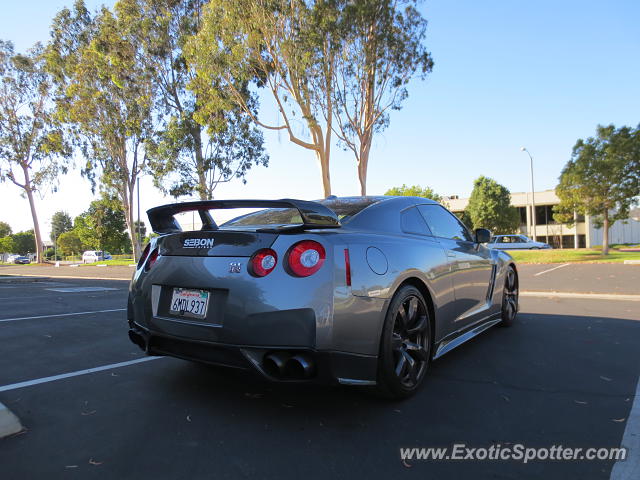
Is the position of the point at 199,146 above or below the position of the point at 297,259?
above

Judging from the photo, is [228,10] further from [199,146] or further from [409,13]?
[199,146]

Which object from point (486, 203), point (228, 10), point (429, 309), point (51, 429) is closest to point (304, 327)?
point (429, 309)

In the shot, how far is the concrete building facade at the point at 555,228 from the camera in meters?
47.5

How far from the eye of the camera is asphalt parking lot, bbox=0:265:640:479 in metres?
2.07

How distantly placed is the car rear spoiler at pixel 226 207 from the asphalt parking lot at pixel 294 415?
116 centimetres

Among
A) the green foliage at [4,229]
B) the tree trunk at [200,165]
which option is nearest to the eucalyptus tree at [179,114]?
the tree trunk at [200,165]

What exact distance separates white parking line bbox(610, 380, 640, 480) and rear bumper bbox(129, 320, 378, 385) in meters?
1.22

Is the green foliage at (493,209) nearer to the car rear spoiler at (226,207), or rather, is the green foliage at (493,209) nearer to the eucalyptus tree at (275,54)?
the eucalyptus tree at (275,54)

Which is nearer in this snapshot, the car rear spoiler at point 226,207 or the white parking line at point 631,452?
the white parking line at point 631,452

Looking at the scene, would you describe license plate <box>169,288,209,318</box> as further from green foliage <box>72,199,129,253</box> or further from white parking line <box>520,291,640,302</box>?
green foliage <box>72,199,129,253</box>

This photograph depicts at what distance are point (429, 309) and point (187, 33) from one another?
26.5 metres

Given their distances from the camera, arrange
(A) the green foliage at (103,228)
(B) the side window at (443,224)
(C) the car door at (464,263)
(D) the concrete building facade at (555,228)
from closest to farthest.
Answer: (C) the car door at (464,263) → (B) the side window at (443,224) → (D) the concrete building facade at (555,228) → (A) the green foliage at (103,228)

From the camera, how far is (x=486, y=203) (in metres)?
43.2

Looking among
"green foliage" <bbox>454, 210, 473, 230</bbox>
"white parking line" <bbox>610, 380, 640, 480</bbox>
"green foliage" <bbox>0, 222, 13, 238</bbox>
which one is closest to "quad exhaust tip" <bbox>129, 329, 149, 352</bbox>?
"white parking line" <bbox>610, 380, 640, 480</bbox>
